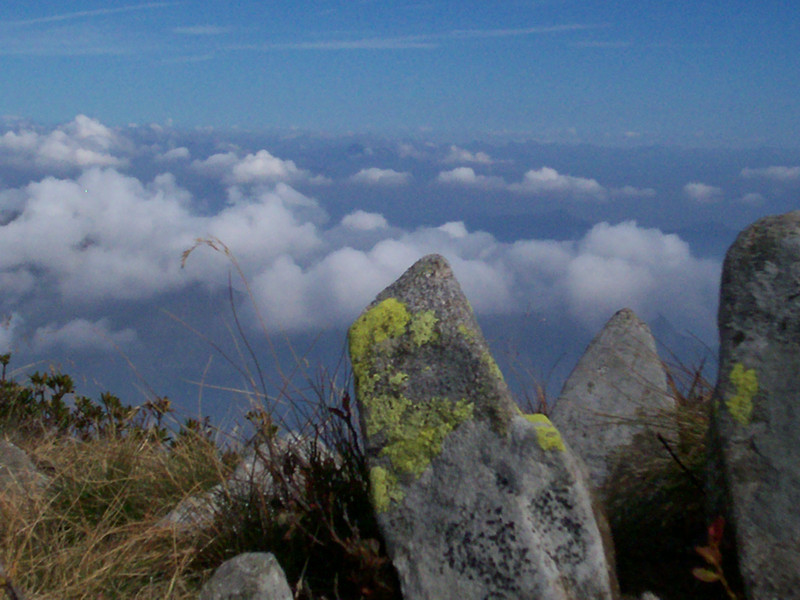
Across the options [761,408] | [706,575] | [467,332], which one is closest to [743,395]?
[761,408]

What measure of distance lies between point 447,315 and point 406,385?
14.9 inches

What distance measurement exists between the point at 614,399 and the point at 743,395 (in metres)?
1.40

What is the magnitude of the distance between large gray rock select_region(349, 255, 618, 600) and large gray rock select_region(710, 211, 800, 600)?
21.8 inches

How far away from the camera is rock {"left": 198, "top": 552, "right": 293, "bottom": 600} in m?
2.88

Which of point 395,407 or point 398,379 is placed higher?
point 398,379

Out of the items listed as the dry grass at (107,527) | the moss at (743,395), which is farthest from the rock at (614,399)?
the dry grass at (107,527)

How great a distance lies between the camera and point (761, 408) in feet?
9.25

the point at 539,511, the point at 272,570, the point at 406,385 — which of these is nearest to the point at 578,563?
the point at 539,511

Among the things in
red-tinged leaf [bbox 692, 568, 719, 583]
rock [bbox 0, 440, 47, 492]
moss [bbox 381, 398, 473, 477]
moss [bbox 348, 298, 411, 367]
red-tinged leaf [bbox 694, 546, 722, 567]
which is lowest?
rock [bbox 0, 440, 47, 492]

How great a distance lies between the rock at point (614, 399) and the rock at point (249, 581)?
170 cm

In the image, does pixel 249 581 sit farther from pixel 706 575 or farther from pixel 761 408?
pixel 761 408

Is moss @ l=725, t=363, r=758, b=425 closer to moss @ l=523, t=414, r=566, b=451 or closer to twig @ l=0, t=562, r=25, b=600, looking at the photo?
moss @ l=523, t=414, r=566, b=451

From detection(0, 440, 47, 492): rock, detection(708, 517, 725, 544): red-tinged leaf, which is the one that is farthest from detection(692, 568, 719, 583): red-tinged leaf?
detection(0, 440, 47, 492): rock

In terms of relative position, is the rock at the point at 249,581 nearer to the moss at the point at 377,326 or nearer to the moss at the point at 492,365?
the moss at the point at 377,326
